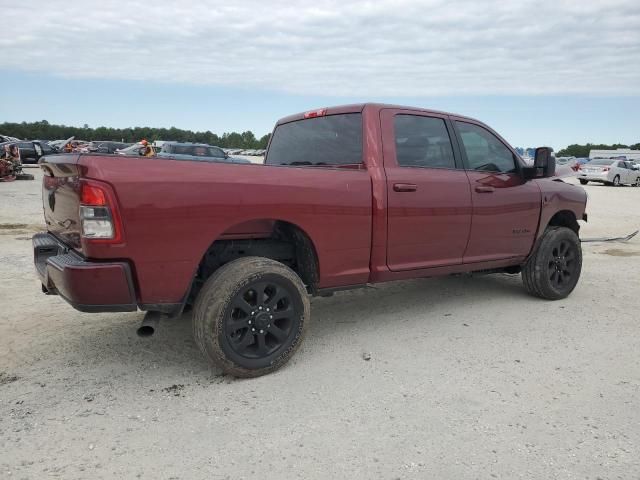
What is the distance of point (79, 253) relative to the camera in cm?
300

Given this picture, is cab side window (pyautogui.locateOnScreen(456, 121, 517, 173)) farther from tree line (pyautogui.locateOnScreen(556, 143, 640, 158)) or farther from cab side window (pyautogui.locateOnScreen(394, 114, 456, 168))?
tree line (pyautogui.locateOnScreen(556, 143, 640, 158))

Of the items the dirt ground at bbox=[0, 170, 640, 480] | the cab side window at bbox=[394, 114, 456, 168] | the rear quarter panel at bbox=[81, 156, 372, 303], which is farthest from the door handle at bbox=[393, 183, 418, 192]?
the dirt ground at bbox=[0, 170, 640, 480]

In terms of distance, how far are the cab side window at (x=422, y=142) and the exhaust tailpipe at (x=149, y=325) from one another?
212 centimetres

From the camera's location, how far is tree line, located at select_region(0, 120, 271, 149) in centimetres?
10394

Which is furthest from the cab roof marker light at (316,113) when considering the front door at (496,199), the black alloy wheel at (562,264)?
the black alloy wheel at (562,264)

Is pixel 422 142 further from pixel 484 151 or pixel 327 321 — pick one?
pixel 327 321

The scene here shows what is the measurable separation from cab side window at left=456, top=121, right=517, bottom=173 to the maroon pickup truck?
0.02 metres

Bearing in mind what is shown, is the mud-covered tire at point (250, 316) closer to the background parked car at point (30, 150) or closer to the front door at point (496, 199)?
the front door at point (496, 199)

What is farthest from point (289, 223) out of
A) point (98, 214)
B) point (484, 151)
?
point (484, 151)

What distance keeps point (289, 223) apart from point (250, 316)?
2.24 feet

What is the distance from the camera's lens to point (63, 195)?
315cm

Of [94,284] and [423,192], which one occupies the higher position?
[423,192]

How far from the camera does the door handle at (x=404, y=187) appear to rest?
3846mm

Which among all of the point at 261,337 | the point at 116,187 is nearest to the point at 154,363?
the point at 261,337
